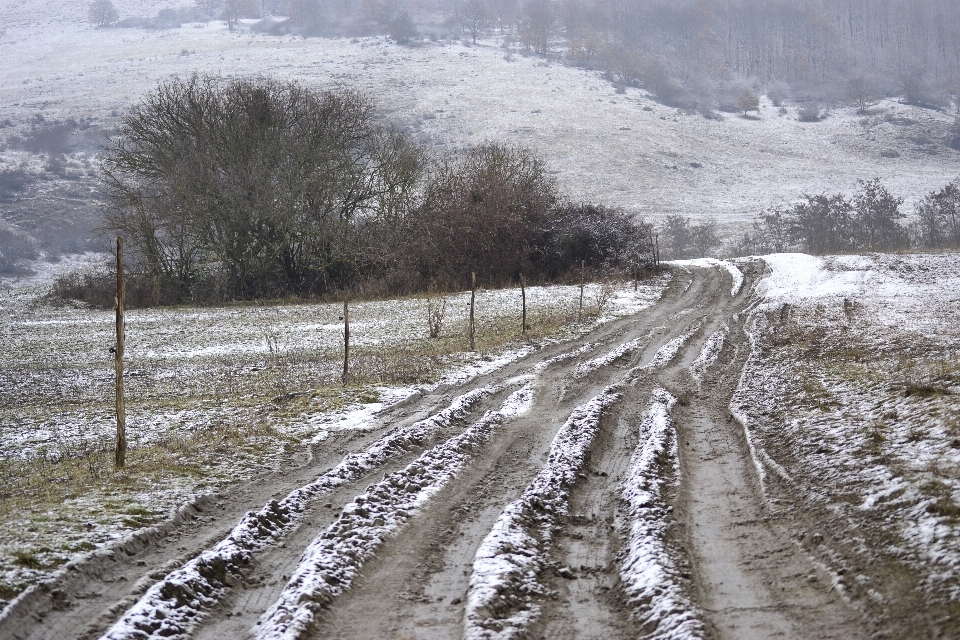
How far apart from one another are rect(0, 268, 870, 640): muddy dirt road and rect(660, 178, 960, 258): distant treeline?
2464 inches

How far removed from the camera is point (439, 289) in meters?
44.8

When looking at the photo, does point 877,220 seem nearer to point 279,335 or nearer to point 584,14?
point 279,335

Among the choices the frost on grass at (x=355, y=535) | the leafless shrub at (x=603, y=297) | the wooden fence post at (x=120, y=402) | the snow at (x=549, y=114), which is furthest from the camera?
the snow at (x=549, y=114)

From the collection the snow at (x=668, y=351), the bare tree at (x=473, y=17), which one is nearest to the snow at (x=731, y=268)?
the snow at (x=668, y=351)

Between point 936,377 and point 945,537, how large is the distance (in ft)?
20.6

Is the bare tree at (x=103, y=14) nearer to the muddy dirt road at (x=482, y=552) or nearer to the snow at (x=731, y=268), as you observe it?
the snow at (x=731, y=268)

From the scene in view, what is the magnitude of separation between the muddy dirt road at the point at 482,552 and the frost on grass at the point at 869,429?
0.57 meters

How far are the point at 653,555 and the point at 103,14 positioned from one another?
229 meters

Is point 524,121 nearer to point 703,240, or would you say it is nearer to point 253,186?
point 703,240

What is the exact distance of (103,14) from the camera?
18938 cm

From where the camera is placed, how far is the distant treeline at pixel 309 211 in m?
42.9

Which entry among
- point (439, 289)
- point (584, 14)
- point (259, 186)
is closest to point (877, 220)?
point (439, 289)

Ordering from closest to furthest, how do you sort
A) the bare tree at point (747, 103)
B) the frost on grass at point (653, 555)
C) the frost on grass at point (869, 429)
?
the frost on grass at point (653, 555), the frost on grass at point (869, 429), the bare tree at point (747, 103)

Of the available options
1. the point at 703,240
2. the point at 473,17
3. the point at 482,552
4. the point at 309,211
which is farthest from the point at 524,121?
the point at 482,552
